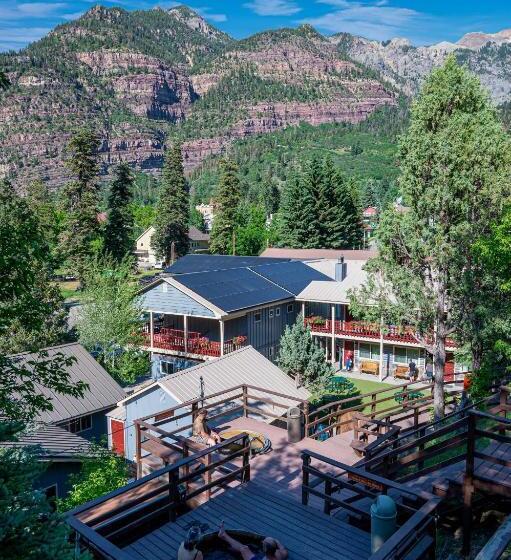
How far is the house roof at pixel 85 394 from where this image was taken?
19422 millimetres

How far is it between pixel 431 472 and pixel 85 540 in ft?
16.5

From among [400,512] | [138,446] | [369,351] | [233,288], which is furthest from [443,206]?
[369,351]

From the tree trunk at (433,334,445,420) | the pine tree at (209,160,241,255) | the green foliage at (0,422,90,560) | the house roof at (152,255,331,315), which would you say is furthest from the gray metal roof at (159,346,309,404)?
the pine tree at (209,160,241,255)

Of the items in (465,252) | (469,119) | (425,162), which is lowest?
(465,252)

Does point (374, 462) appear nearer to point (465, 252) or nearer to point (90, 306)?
point (465, 252)

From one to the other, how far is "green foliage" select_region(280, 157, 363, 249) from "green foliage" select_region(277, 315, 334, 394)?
3583 centimetres

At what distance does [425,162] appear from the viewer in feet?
49.9

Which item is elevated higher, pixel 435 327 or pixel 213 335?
pixel 435 327

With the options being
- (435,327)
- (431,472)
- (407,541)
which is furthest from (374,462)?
(435,327)

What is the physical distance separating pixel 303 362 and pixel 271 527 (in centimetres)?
1613

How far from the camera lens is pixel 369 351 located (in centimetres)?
3297

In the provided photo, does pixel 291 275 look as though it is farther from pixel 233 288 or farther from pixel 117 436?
pixel 117 436

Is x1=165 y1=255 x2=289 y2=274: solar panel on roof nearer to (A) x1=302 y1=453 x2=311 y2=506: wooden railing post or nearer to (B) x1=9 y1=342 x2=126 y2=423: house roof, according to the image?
(B) x1=9 y1=342 x2=126 y2=423: house roof

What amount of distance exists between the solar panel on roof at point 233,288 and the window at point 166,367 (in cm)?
479
